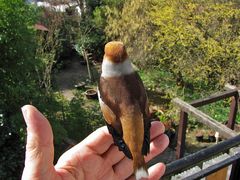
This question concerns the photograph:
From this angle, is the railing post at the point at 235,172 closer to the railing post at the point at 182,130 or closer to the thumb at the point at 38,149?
the thumb at the point at 38,149

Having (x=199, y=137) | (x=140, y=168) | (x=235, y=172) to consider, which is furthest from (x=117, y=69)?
(x=199, y=137)

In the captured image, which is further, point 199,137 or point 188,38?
point 188,38

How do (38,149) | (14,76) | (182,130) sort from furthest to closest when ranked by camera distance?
(14,76) < (182,130) < (38,149)

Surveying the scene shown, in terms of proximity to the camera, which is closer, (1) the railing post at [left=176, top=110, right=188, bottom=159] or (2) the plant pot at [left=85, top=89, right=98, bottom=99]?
(1) the railing post at [left=176, top=110, right=188, bottom=159]

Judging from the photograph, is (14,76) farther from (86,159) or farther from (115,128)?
(115,128)

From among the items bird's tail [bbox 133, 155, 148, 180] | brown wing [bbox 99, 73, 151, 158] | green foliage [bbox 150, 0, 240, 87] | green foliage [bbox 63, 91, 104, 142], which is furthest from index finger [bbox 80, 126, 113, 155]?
green foliage [bbox 150, 0, 240, 87]

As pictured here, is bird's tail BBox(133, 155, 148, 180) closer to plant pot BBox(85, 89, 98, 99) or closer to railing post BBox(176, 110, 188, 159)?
railing post BBox(176, 110, 188, 159)

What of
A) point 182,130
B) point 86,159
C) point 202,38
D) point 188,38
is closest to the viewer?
point 86,159
